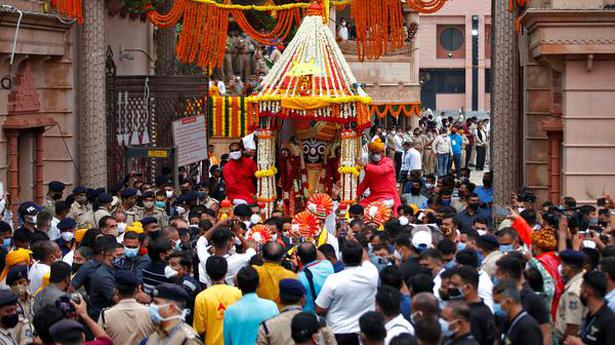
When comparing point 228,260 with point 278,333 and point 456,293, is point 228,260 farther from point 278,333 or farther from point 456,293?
point 456,293

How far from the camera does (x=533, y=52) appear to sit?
20578 millimetres

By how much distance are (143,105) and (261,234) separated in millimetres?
10266

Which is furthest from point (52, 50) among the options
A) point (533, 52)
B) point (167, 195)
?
point (533, 52)

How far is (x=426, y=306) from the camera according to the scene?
351 inches

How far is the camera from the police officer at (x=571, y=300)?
10.6m

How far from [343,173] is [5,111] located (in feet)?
16.9

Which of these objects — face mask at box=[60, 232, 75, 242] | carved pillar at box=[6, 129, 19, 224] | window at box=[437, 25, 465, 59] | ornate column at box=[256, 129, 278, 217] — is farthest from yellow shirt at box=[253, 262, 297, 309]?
window at box=[437, 25, 465, 59]

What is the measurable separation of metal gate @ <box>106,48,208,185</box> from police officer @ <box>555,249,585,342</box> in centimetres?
1379

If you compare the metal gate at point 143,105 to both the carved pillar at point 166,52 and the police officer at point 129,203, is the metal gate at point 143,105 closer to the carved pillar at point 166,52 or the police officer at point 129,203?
the carved pillar at point 166,52

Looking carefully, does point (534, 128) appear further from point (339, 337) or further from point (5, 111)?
point (339, 337)

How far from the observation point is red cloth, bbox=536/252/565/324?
11312mm

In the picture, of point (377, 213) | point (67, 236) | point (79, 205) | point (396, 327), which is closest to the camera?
point (396, 327)

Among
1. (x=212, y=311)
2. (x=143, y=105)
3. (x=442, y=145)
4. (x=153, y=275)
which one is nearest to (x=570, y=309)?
(x=212, y=311)

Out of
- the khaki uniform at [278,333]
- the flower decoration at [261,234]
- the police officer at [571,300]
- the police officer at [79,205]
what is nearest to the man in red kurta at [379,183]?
the police officer at [79,205]
